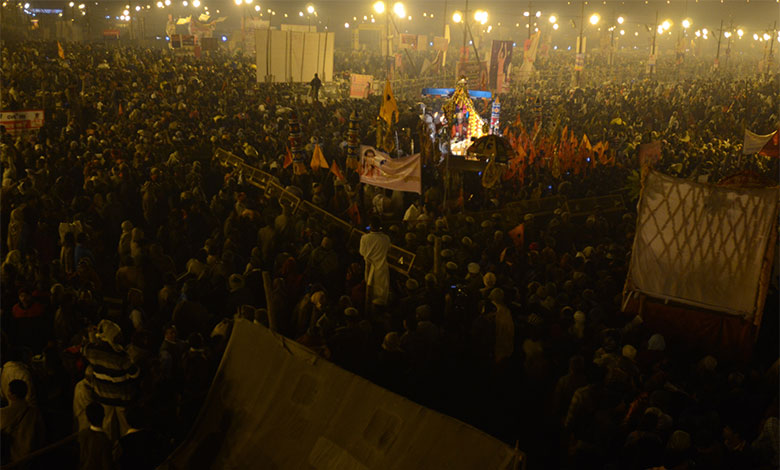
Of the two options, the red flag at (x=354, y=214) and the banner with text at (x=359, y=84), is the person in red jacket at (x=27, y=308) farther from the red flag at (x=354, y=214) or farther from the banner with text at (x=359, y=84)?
the banner with text at (x=359, y=84)

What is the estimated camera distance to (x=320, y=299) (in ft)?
25.5

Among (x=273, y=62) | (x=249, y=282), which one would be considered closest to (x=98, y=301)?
(x=249, y=282)

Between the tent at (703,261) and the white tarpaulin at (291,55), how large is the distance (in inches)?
639

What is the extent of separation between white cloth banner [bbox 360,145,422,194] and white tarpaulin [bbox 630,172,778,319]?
12.8ft

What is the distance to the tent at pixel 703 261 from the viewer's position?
28.0 feet

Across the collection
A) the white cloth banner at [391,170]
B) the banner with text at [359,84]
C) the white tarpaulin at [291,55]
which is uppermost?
the white tarpaulin at [291,55]

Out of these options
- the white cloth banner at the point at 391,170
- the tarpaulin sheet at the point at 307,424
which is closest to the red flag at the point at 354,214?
the white cloth banner at the point at 391,170

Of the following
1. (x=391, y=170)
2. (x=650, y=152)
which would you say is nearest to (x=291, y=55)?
(x=650, y=152)

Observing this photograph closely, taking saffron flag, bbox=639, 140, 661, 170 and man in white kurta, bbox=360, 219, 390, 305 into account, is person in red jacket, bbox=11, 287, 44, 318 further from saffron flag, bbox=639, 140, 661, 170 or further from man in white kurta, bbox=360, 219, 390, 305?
saffron flag, bbox=639, 140, 661, 170

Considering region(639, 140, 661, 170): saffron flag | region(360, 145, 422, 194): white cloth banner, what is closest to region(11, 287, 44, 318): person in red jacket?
region(360, 145, 422, 194): white cloth banner

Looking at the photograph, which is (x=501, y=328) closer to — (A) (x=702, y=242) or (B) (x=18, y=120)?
(A) (x=702, y=242)

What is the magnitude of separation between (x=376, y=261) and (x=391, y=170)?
3441mm

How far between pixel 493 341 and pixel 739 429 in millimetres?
2634

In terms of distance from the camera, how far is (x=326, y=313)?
7535 mm
